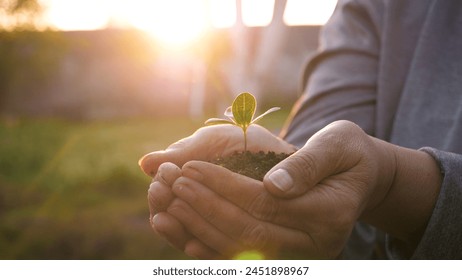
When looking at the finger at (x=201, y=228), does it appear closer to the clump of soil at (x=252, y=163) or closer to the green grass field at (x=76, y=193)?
the clump of soil at (x=252, y=163)

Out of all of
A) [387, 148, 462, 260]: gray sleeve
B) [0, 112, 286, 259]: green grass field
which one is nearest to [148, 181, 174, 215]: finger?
[387, 148, 462, 260]: gray sleeve

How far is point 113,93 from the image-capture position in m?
11.1

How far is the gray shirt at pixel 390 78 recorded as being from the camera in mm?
1323

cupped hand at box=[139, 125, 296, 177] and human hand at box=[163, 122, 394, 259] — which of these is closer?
human hand at box=[163, 122, 394, 259]

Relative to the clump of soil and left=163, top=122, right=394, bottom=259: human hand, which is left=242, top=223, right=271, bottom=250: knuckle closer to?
left=163, top=122, right=394, bottom=259: human hand

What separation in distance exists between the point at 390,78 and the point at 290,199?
766 mm

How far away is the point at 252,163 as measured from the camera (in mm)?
979

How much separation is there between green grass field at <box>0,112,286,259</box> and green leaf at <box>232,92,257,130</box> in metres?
2.60

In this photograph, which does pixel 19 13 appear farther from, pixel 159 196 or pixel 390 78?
pixel 159 196

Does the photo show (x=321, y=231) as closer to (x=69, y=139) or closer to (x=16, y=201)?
(x=16, y=201)

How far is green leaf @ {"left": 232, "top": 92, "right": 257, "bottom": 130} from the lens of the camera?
3.26ft

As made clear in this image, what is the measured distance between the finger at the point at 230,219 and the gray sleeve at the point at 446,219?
1.17 feet
